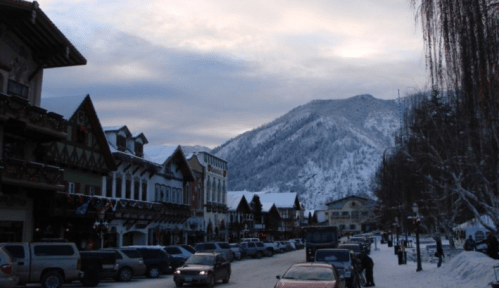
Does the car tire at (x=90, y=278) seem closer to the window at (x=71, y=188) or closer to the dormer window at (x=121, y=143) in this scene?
the window at (x=71, y=188)

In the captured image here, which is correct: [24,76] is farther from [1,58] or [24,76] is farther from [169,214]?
[169,214]

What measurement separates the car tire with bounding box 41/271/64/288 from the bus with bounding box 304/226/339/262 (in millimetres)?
24881

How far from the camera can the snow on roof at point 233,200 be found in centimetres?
8625

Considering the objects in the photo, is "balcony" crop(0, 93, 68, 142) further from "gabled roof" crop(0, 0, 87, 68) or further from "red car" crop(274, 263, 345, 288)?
"red car" crop(274, 263, 345, 288)

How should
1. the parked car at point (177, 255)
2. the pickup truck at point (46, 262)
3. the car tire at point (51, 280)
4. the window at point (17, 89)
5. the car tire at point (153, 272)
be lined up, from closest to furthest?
the pickup truck at point (46, 262), the car tire at point (51, 280), the window at point (17, 89), the car tire at point (153, 272), the parked car at point (177, 255)

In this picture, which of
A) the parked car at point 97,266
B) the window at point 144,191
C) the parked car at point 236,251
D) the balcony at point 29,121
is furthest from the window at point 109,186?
the parked car at point 97,266

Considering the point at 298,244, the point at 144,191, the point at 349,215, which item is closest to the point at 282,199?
the point at 298,244

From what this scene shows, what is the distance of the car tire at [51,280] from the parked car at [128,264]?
234 inches

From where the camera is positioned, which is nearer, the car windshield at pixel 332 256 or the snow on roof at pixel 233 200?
the car windshield at pixel 332 256

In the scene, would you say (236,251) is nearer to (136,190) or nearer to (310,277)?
(136,190)

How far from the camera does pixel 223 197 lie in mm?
80000

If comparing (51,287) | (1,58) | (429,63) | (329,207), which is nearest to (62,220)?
(1,58)

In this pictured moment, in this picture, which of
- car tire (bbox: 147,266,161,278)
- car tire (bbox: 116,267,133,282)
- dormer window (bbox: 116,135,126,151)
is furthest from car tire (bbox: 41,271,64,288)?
dormer window (bbox: 116,135,126,151)

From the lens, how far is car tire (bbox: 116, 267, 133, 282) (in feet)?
92.4
